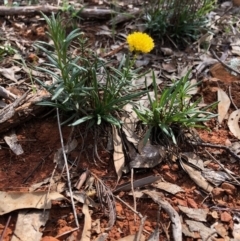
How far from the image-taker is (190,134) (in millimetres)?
2426

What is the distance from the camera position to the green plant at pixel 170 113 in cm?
229

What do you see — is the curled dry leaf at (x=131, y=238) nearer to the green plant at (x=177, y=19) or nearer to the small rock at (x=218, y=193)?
the small rock at (x=218, y=193)

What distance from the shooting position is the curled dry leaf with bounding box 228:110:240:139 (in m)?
2.54

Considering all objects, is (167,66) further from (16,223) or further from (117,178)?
(16,223)

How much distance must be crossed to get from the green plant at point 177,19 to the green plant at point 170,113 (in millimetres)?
887

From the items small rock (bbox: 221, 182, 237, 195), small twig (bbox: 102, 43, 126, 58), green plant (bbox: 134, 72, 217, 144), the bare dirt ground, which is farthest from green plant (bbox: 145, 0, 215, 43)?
small rock (bbox: 221, 182, 237, 195)

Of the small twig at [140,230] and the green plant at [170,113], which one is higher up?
the green plant at [170,113]

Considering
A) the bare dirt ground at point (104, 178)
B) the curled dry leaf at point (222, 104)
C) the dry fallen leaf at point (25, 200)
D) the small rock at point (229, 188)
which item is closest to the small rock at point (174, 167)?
the bare dirt ground at point (104, 178)

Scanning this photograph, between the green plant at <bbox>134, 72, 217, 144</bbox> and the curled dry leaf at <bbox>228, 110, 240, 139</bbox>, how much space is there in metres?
0.24

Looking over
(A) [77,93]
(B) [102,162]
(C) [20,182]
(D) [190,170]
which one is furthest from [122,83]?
(C) [20,182]

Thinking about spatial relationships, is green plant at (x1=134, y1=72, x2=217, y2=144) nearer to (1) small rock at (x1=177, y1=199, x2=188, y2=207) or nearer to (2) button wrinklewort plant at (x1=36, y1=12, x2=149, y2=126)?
(2) button wrinklewort plant at (x1=36, y1=12, x2=149, y2=126)

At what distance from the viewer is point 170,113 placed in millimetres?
2309

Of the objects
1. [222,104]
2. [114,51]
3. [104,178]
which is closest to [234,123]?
[222,104]

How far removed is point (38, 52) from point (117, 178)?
1213 mm
